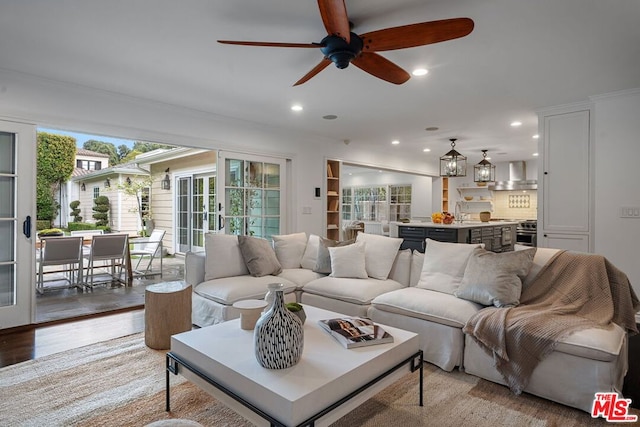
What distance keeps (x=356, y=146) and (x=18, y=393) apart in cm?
593

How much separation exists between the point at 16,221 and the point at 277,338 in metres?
3.34

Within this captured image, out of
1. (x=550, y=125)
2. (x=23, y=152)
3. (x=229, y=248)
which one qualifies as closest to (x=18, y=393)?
(x=229, y=248)

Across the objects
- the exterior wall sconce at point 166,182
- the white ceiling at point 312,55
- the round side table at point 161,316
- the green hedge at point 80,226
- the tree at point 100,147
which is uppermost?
the tree at point 100,147

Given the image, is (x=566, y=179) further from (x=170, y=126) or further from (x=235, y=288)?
(x=170, y=126)

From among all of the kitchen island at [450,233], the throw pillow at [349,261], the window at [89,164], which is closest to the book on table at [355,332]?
the throw pillow at [349,261]

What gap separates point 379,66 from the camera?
259 centimetres

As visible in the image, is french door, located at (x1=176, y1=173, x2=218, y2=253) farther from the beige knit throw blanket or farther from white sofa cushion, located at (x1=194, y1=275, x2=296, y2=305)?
the beige knit throw blanket

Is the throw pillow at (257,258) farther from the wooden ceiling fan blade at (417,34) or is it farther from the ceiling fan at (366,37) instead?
the wooden ceiling fan blade at (417,34)

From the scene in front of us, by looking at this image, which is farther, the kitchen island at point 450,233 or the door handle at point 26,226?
the kitchen island at point 450,233

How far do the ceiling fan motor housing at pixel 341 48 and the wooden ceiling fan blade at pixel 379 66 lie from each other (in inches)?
5.3

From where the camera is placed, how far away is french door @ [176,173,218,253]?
7621mm

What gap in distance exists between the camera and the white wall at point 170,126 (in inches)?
137

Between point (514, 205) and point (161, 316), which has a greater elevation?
point (514, 205)

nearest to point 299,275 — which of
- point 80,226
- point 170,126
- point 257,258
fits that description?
point 257,258
